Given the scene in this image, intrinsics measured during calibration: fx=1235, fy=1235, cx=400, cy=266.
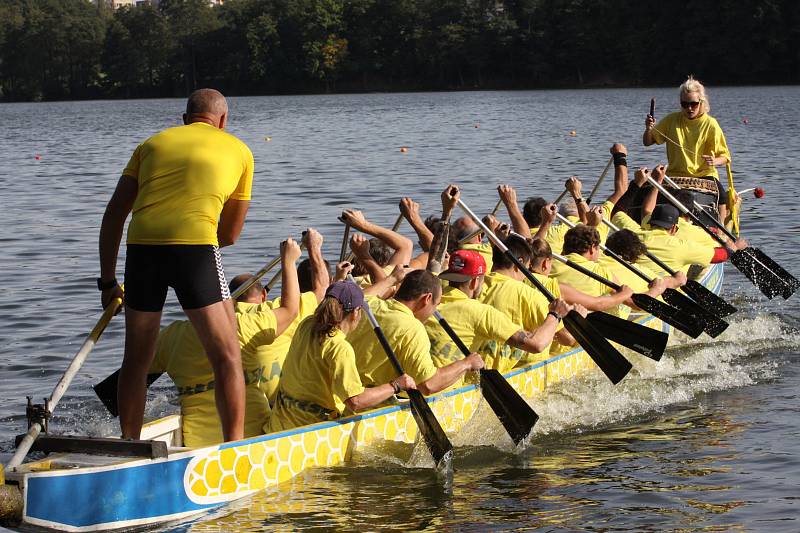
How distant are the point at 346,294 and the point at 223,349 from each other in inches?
32.9

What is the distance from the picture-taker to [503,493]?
26.3ft

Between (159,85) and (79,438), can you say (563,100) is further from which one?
(79,438)

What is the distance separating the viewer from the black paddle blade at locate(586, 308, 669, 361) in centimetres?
1008

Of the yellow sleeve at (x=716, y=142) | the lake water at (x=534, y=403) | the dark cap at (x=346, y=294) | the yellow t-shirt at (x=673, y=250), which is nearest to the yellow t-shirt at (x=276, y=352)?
the lake water at (x=534, y=403)

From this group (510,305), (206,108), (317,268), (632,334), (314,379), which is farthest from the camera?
(632,334)

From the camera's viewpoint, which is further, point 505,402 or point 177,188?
point 505,402

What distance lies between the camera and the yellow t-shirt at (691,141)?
13.9 metres

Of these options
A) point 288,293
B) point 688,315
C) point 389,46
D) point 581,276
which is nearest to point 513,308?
point 581,276

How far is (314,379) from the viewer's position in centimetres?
755

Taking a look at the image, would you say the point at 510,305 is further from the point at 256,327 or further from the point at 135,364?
the point at 135,364

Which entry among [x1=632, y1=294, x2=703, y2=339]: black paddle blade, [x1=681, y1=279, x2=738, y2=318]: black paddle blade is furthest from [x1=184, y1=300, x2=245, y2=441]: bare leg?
[x1=681, y1=279, x2=738, y2=318]: black paddle blade

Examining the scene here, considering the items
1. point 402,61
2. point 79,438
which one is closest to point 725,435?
point 79,438

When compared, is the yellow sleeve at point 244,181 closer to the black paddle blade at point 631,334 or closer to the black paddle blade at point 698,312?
the black paddle blade at point 631,334

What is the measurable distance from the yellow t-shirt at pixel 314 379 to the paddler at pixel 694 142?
7.49m
